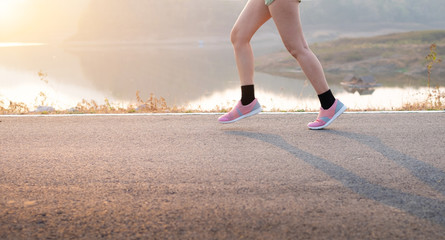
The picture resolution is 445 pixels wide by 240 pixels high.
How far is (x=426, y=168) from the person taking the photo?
2781 mm

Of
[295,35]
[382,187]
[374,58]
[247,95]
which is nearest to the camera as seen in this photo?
[382,187]

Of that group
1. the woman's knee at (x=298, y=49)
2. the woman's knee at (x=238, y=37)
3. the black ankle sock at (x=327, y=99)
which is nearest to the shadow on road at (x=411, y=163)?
the black ankle sock at (x=327, y=99)

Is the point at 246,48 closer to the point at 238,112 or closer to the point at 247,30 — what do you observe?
the point at 247,30

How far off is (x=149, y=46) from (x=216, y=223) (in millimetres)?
184526

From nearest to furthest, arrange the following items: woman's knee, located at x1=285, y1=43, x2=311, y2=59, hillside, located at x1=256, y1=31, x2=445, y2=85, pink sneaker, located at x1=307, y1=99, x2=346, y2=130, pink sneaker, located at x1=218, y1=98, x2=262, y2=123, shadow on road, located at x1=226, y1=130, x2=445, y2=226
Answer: shadow on road, located at x1=226, y1=130, x2=445, y2=226
woman's knee, located at x1=285, y1=43, x2=311, y2=59
pink sneaker, located at x1=307, y1=99, x2=346, y2=130
pink sneaker, located at x1=218, y1=98, x2=262, y2=123
hillside, located at x1=256, y1=31, x2=445, y2=85

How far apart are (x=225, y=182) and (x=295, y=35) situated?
200cm

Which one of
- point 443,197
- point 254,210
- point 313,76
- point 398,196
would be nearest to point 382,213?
point 398,196

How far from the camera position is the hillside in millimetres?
60562

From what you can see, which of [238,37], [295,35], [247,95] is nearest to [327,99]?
[295,35]

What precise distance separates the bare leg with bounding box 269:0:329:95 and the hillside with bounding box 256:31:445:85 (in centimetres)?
5264

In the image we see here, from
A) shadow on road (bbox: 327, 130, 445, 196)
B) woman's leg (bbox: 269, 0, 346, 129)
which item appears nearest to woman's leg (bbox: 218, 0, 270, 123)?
woman's leg (bbox: 269, 0, 346, 129)

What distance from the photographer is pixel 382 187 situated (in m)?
2.40

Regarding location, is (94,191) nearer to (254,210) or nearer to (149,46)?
(254,210)

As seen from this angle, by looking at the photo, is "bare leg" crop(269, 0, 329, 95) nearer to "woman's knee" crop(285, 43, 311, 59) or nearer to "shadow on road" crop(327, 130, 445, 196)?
"woman's knee" crop(285, 43, 311, 59)
